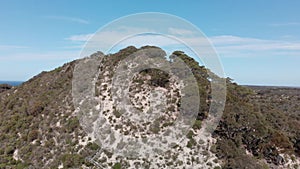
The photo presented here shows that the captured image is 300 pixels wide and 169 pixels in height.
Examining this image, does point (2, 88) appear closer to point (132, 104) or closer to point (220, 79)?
point (132, 104)

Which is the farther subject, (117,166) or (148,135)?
(148,135)

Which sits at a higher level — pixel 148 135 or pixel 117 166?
pixel 148 135

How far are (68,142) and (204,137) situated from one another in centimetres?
1153

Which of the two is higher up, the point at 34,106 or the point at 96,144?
the point at 34,106

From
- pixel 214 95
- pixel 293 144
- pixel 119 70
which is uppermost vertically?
pixel 119 70

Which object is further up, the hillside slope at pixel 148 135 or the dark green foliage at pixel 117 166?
the hillside slope at pixel 148 135

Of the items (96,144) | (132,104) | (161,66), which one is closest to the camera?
(96,144)

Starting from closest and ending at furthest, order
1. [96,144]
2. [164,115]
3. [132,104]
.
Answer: [96,144] → [164,115] → [132,104]

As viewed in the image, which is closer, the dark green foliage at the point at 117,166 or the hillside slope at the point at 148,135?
the dark green foliage at the point at 117,166

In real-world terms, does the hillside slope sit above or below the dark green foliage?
above

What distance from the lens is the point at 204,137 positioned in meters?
23.5

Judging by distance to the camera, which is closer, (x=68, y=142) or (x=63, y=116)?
(x=68, y=142)

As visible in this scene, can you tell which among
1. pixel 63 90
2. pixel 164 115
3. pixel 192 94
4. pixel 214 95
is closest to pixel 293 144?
pixel 214 95

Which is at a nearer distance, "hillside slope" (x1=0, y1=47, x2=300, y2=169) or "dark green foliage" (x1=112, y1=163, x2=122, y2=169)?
"dark green foliage" (x1=112, y1=163, x2=122, y2=169)
